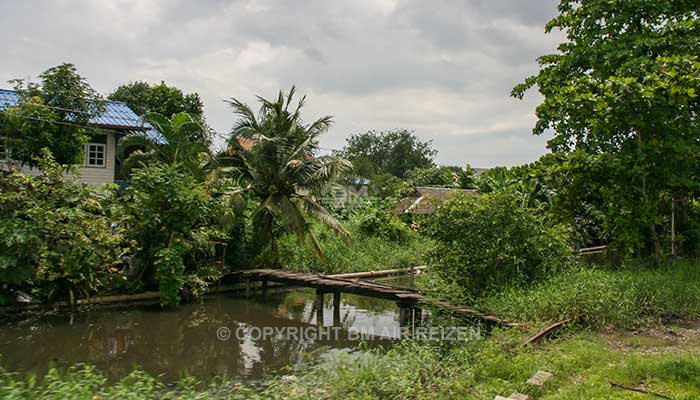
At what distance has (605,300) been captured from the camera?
7.62 m

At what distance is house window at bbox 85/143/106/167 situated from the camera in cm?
1952

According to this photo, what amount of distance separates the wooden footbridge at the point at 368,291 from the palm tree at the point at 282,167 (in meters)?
1.65

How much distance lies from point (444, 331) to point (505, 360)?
233 cm

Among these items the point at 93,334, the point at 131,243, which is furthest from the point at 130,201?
Answer: the point at 93,334

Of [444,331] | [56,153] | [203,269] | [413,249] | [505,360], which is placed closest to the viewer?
[505,360]

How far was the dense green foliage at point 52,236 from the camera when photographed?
416 inches

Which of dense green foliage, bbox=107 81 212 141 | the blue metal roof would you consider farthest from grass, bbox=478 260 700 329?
dense green foliage, bbox=107 81 212 141

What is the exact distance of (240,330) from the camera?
10773 millimetres

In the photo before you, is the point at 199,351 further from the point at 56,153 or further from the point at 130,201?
the point at 56,153

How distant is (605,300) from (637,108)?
11.8 ft

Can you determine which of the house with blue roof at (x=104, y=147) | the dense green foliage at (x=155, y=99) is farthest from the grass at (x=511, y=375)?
the dense green foliage at (x=155, y=99)

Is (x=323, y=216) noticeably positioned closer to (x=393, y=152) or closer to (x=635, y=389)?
(x=635, y=389)

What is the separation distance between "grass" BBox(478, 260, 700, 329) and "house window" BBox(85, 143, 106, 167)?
53.6 feet

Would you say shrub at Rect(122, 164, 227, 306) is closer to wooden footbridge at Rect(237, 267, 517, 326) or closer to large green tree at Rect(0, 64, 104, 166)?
wooden footbridge at Rect(237, 267, 517, 326)
